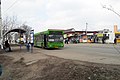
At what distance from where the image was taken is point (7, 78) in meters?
15.5

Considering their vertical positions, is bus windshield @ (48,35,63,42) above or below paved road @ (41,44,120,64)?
above

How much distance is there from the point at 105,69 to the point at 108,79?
1229mm

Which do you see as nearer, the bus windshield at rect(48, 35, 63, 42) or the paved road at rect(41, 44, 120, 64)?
the paved road at rect(41, 44, 120, 64)

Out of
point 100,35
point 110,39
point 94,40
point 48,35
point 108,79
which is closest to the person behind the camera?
point 108,79

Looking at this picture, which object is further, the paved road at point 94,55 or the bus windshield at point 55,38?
the bus windshield at point 55,38

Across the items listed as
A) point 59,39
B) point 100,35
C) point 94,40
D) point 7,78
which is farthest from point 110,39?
point 7,78

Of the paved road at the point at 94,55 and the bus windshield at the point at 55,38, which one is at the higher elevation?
the bus windshield at the point at 55,38

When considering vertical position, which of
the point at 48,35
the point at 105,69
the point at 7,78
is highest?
the point at 48,35

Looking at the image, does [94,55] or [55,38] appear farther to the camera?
[55,38]

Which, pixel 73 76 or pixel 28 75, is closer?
pixel 73 76

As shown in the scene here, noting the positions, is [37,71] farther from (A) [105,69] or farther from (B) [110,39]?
(B) [110,39]

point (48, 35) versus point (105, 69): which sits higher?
point (48, 35)

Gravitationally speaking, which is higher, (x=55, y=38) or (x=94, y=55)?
(x=55, y=38)

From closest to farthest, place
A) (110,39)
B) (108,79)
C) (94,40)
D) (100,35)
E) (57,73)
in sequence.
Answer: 1. (108,79)
2. (57,73)
3. (110,39)
4. (100,35)
5. (94,40)
